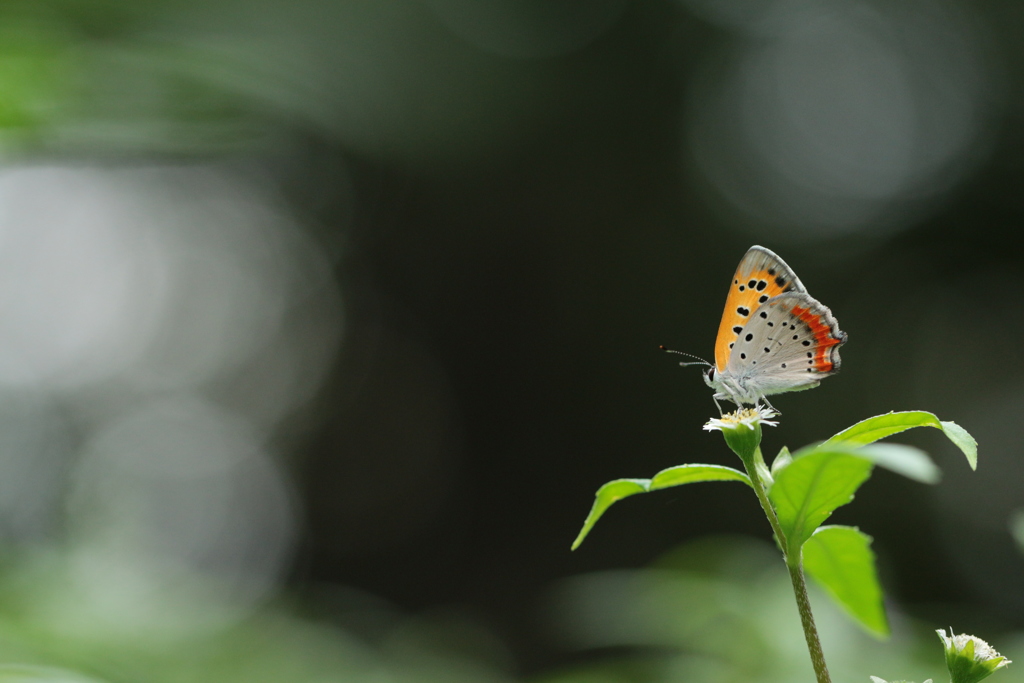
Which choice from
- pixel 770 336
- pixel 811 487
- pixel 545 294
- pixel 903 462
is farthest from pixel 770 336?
pixel 545 294

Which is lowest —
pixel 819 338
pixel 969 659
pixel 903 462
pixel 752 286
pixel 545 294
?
pixel 969 659

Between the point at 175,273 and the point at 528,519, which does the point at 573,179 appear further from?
the point at 175,273

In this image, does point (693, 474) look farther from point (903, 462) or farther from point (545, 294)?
point (545, 294)

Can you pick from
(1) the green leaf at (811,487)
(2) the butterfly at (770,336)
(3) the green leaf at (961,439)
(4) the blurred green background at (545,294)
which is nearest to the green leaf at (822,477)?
(1) the green leaf at (811,487)

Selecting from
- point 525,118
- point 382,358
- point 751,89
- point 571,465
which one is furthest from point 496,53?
point 571,465

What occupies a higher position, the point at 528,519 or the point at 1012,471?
the point at 528,519

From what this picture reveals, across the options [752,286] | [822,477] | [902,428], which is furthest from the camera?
[752,286]

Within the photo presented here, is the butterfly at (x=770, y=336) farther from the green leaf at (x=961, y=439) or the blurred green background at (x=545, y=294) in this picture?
the blurred green background at (x=545, y=294)
